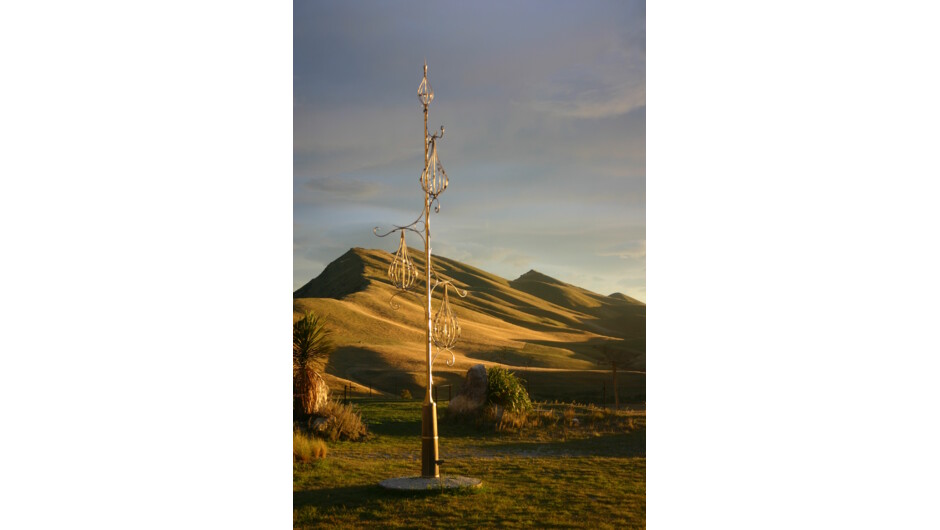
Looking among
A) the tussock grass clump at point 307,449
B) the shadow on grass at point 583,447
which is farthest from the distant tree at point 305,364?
the shadow on grass at point 583,447

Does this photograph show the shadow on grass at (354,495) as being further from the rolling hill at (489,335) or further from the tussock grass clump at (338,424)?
the rolling hill at (489,335)

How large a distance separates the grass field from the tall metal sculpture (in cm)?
42

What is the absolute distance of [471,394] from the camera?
10.8 meters

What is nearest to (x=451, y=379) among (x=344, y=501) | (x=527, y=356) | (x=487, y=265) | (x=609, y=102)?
(x=527, y=356)

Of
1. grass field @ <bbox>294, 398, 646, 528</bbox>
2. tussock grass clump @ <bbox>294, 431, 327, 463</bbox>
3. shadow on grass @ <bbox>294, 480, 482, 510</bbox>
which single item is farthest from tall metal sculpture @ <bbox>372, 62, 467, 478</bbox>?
tussock grass clump @ <bbox>294, 431, 327, 463</bbox>

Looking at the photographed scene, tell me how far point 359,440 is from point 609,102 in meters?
5.10

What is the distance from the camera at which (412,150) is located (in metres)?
9.02

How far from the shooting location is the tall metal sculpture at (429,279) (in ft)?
21.2

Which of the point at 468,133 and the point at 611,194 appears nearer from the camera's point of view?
the point at 468,133

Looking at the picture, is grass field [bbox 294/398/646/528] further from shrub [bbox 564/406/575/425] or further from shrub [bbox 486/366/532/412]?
shrub [bbox 486/366/532/412]

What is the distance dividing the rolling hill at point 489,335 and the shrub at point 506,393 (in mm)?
1223

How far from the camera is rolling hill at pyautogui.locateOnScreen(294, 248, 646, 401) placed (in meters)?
12.0
